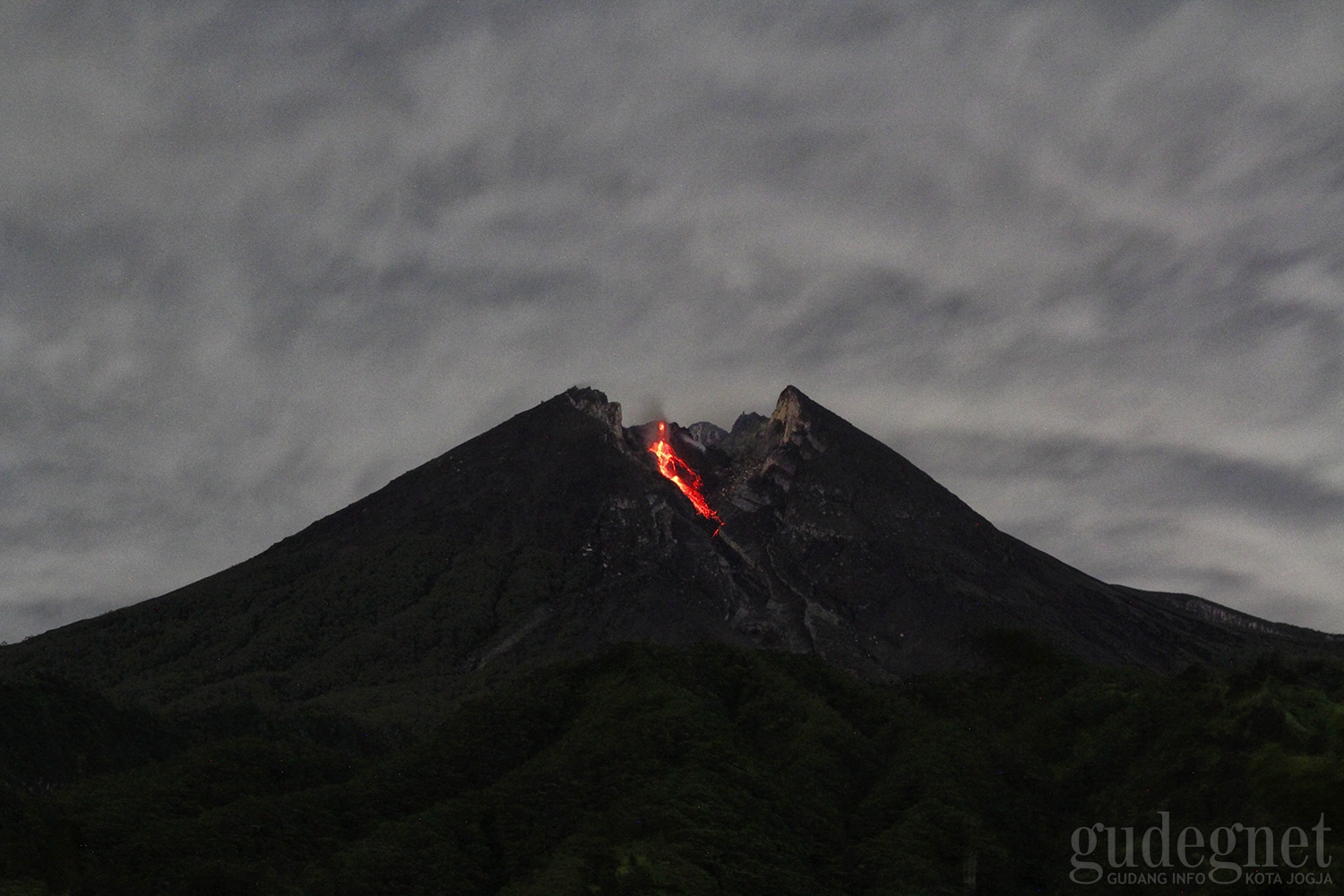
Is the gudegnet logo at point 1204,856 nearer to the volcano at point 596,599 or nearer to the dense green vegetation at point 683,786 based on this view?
the dense green vegetation at point 683,786

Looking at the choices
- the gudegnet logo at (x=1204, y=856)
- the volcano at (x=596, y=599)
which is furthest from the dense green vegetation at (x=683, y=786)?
the volcano at (x=596, y=599)

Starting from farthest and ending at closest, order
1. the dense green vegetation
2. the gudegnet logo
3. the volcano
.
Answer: the volcano
the dense green vegetation
the gudegnet logo

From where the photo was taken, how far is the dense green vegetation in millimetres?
53781

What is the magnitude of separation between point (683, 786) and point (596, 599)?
100224 mm

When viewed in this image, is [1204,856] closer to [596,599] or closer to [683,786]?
[683,786]

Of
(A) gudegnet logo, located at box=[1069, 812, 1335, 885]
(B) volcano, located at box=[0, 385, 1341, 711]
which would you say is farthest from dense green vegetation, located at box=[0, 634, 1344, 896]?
(B) volcano, located at box=[0, 385, 1341, 711]

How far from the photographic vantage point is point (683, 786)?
6300cm

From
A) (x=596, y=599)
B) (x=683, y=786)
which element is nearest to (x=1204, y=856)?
(x=683, y=786)

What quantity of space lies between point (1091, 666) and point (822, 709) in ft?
79.0

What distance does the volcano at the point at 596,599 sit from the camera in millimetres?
147250

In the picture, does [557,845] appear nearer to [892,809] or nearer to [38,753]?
[892,809]

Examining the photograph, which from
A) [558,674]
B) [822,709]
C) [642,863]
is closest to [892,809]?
[822,709]

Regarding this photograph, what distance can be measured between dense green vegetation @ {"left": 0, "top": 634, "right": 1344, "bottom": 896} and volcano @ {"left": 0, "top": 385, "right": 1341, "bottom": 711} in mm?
51253

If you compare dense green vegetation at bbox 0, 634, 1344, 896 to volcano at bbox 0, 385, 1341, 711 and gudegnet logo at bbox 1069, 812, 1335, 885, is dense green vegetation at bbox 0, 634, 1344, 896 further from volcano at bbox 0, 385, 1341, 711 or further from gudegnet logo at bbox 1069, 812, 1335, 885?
volcano at bbox 0, 385, 1341, 711
